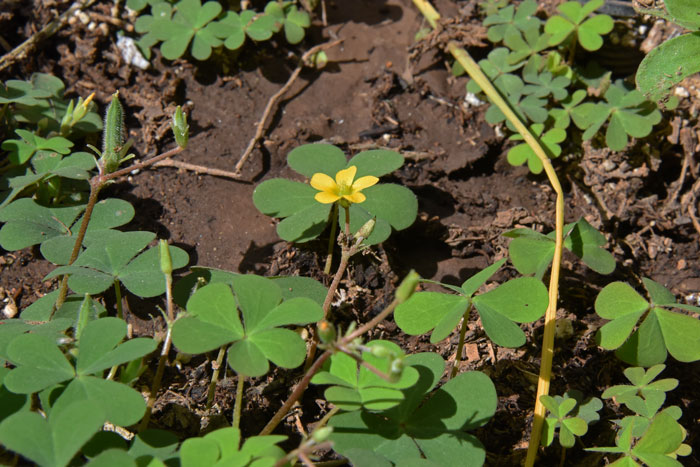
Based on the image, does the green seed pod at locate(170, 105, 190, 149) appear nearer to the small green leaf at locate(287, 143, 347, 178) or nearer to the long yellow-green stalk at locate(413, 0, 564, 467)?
the small green leaf at locate(287, 143, 347, 178)

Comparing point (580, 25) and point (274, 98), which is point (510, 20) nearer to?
point (580, 25)

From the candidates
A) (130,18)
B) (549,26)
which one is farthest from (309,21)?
(549,26)

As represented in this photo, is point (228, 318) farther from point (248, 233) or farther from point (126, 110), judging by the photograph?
point (126, 110)

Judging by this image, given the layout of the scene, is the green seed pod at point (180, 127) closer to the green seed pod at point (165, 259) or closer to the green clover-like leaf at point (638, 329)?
the green seed pod at point (165, 259)

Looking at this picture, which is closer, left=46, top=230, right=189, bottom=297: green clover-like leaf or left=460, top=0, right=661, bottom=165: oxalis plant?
left=46, top=230, right=189, bottom=297: green clover-like leaf

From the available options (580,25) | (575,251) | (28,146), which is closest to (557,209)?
(575,251)

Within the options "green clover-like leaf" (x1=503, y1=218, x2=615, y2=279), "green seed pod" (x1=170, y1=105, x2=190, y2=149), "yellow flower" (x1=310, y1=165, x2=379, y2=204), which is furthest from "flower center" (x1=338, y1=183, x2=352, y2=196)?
"green clover-like leaf" (x1=503, y1=218, x2=615, y2=279)

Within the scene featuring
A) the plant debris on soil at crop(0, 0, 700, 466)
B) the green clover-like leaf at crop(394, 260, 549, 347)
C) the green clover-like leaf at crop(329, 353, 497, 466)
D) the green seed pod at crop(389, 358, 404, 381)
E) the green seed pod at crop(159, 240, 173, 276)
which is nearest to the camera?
the green seed pod at crop(389, 358, 404, 381)
